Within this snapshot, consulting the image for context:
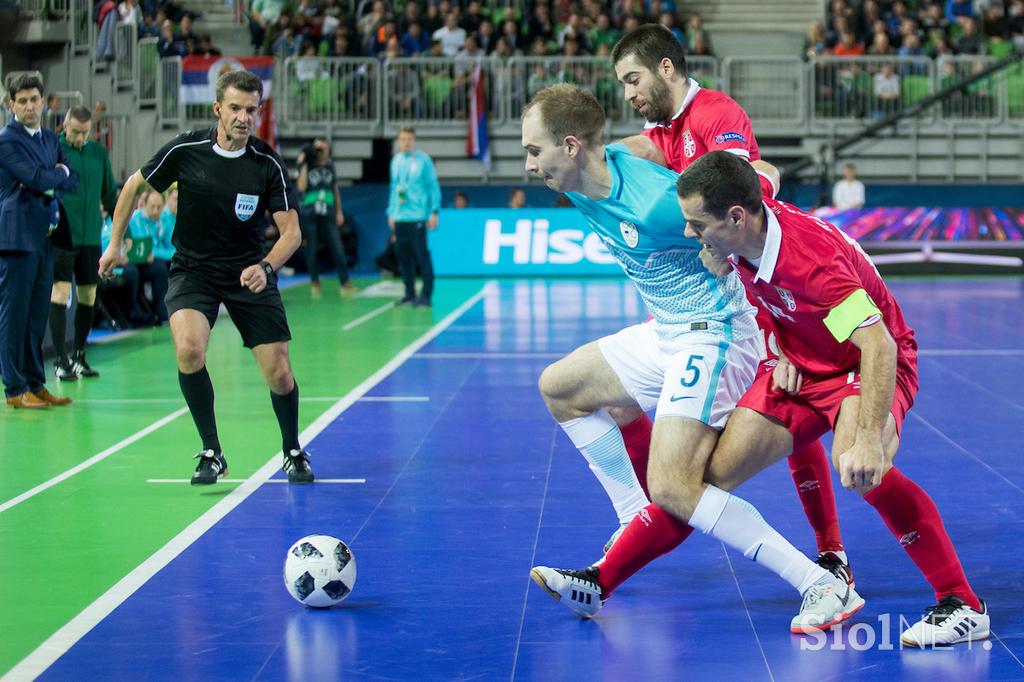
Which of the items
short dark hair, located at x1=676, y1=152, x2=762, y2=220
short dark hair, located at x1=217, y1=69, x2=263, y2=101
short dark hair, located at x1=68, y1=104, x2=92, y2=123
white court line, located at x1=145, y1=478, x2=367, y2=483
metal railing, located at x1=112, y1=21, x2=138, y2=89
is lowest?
white court line, located at x1=145, y1=478, x2=367, y2=483

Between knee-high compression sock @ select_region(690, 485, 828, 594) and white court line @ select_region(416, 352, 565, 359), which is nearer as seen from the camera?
knee-high compression sock @ select_region(690, 485, 828, 594)

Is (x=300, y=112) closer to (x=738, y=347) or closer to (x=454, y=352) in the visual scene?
(x=454, y=352)

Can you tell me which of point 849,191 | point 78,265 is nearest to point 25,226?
point 78,265

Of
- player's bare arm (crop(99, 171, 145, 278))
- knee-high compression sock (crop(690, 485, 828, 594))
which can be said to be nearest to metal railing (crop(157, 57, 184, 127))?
player's bare arm (crop(99, 171, 145, 278))

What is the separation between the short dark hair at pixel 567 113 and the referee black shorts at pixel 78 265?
7.56m

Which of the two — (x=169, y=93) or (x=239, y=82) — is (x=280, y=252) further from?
(x=169, y=93)

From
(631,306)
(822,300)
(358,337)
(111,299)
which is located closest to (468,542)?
(822,300)

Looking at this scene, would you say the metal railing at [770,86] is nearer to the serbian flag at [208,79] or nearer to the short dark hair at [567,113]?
the serbian flag at [208,79]

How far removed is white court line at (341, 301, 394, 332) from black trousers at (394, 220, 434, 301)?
0.45 m

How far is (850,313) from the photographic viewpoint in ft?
14.6

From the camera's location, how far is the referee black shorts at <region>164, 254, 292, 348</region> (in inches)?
293

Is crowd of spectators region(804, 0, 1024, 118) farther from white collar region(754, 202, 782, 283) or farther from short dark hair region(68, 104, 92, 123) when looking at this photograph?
white collar region(754, 202, 782, 283)

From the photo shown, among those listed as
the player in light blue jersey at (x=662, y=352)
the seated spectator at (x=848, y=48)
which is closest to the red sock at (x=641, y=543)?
the player in light blue jersey at (x=662, y=352)

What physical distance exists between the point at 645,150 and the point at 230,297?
9.44ft
